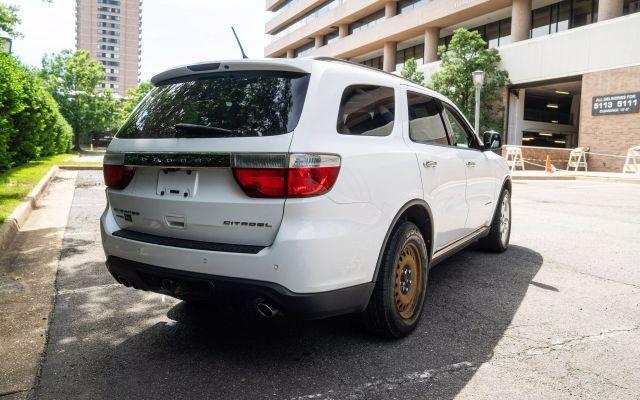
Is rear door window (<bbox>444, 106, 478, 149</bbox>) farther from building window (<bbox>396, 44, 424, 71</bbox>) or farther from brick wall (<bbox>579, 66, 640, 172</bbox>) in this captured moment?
building window (<bbox>396, 44, 424, 71</bbox>)

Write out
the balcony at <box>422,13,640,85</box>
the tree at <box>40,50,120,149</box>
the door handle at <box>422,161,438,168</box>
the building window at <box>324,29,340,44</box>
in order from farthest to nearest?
the tree at <box>40,50,120,149</box> < the building window at <box>324,29,340,44</box> < the balcony at <box>422,13,640,85</box> < the door handle at <box>422,161,438,168</box>

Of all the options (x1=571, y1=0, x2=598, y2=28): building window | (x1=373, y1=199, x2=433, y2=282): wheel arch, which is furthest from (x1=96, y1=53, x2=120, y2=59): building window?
(x1=373, y1=199, x2=433, y2=282): wheel arch

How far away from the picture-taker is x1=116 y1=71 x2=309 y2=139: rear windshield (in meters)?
2.68

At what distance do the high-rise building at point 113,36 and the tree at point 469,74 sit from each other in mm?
149269

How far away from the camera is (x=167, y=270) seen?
281 centimetres

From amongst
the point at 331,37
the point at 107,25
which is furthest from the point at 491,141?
the point at 107,25

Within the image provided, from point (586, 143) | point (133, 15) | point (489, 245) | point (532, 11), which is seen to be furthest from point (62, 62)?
point (133, 15)

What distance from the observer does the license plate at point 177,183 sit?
2.78 meters

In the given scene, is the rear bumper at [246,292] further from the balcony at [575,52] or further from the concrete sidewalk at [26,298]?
the balcony at [575,52]

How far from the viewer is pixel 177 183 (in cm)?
284

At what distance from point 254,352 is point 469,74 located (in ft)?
96.2

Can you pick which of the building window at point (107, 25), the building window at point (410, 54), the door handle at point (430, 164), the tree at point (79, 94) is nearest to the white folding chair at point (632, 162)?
the building window at point (410, 54)

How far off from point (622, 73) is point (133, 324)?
27.6 metres

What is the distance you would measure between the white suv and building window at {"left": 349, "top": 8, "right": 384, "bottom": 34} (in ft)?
135
